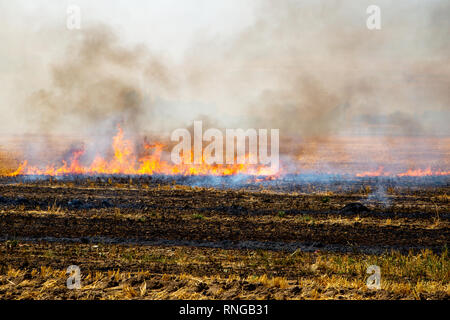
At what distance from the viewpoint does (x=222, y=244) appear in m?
14.2

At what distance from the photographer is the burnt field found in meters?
8.58

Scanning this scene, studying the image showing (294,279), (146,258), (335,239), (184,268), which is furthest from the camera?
(335,239)

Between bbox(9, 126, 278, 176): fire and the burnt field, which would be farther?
bbox(9, 126, 278, 176): fire

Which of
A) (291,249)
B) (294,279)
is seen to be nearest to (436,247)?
(291,249)

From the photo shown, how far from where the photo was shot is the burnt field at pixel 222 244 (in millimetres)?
8578

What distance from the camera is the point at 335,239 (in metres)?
15.2

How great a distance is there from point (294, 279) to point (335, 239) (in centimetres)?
577

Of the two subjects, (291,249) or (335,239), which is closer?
(291,249)

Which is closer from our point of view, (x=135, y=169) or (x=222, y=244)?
(x=222, y=244)

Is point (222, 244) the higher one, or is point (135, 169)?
point (135, 169)

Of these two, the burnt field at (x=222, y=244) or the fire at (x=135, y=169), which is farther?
the fire at (x=135, y=169)
